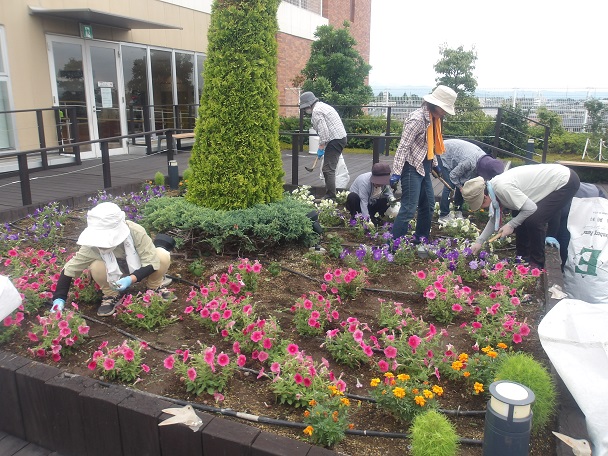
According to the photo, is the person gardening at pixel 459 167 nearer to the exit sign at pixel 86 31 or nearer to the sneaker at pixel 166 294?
the sneaker at pixel 166 294

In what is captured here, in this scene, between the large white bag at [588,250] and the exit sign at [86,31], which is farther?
the exit sign at [86,31]

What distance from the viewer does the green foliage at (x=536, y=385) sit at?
2.28 meters

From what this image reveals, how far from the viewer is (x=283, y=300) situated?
379 cm

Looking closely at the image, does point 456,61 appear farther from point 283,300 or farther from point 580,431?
point 580,431

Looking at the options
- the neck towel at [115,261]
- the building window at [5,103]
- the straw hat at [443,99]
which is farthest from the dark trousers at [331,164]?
the building window at [5,103]

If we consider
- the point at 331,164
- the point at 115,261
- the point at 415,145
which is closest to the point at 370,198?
the point at 415,145

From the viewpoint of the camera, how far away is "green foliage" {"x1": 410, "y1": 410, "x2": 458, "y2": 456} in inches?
76.5

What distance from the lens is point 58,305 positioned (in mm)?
3279

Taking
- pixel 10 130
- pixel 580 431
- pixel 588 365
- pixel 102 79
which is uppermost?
pixel 102 79

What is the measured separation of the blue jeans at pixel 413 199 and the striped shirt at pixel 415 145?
0.07 meters

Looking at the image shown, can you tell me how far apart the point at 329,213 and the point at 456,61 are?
11120 mm

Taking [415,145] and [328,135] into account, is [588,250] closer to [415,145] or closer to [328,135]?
[415,145]

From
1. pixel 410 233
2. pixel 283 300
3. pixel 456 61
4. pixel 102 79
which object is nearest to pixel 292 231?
pixel 283 300

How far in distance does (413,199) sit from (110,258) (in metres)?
2.66
